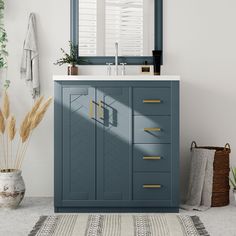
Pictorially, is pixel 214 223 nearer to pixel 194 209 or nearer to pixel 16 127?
pixel 194 209

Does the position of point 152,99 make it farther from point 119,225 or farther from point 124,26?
point 119,225

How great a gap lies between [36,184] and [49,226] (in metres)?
1.04

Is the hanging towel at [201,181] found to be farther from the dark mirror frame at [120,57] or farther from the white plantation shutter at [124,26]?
the white plantation shutter at [124,26]

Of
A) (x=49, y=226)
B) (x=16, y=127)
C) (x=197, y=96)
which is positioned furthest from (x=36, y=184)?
(x=197, y=96)

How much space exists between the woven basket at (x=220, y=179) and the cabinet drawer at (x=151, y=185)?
1.55 feet

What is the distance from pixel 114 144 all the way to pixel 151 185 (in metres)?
0.44

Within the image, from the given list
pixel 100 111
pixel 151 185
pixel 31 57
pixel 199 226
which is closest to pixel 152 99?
pixel 100 111

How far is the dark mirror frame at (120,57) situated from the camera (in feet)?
14.8

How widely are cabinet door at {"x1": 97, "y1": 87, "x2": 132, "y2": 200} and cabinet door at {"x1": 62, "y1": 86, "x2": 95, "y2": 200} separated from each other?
0.06 meters

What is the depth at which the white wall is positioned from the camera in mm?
4539

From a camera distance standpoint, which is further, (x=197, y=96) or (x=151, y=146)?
(x=197, y=96)

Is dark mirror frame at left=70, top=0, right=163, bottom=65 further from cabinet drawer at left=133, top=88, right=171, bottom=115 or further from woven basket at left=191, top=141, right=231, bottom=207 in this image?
woven basket at left=191, top=141, right=231, bottom=207

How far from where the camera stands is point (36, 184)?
4.63 m

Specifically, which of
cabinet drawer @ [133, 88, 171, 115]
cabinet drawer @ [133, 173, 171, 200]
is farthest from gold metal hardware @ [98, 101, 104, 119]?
cabinet drawer @ [133, 173, 171, 200]
